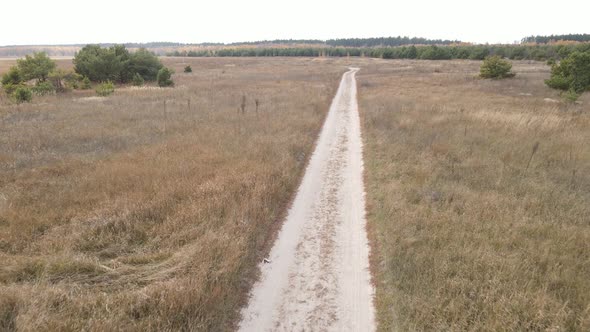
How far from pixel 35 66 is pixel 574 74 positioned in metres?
49.6

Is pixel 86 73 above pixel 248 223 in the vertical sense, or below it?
above

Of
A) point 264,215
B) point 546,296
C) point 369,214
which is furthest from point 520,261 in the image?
point 264,215

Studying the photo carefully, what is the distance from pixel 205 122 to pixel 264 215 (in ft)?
39.7

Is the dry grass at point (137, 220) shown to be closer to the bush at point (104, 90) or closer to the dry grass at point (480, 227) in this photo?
the dry grass at point (480, 227)

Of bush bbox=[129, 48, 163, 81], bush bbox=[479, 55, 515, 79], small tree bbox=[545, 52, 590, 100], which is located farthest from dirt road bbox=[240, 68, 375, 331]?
bush bbox=[129, 48, 163, 81]

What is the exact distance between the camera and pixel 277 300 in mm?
5836

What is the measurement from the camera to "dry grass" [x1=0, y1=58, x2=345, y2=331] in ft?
16.9

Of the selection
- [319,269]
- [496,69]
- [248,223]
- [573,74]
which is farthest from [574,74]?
[248,223]

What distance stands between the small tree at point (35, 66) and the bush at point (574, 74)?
47.7 metres

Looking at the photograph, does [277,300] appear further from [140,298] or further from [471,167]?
[471,167]

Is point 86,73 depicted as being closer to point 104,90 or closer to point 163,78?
point 163,78

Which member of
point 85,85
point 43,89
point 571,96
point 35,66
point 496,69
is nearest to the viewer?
point 571,96

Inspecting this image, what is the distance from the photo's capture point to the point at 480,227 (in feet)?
25.2

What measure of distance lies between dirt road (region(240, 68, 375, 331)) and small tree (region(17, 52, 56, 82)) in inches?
1389
